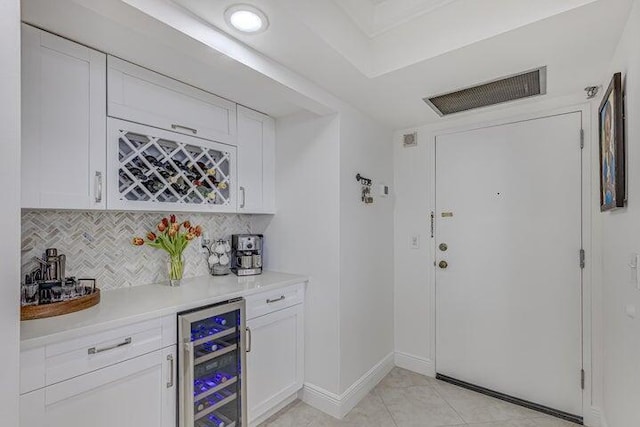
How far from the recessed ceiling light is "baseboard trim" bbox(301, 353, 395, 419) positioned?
2281mm

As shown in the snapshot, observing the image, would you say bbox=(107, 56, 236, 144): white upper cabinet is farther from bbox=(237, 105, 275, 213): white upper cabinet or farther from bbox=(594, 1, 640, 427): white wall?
bbox=(594, 1, 640, 427): white wall

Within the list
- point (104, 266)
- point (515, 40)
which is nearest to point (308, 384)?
point (104, 266)

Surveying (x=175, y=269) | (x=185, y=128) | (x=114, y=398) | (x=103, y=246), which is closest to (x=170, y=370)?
(x=114, y=398)

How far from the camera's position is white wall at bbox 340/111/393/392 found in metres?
2.31

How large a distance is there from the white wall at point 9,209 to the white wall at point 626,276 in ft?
6.97

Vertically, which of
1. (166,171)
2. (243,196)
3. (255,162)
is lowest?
(243,196)

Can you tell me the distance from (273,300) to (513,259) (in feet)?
5.90

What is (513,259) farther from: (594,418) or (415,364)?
(415,364)

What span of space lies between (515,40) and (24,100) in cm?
223

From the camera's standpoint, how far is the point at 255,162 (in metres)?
2.45

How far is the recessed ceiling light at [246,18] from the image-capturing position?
4.37 ft

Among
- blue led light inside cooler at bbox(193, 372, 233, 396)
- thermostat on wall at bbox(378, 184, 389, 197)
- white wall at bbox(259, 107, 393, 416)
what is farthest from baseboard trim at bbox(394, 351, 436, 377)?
blue led light inside cooler at bbox(193, 372, 233, 396)

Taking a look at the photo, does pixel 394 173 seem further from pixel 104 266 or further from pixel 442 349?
pixel 104 266

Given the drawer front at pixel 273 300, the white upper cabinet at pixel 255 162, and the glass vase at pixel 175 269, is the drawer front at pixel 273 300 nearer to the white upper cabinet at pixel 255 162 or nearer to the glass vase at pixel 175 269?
the glass vase at pixel 175 269
